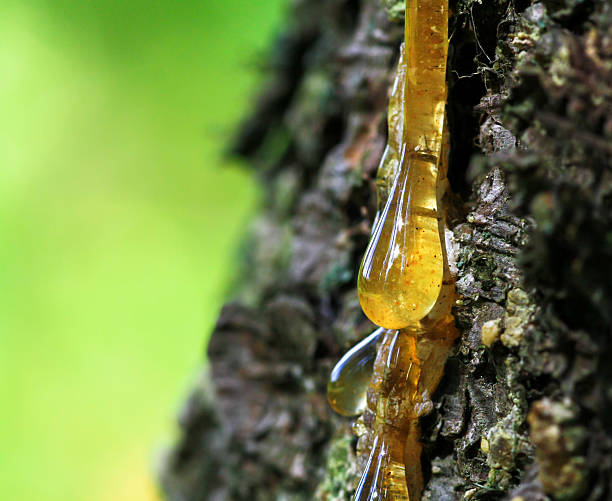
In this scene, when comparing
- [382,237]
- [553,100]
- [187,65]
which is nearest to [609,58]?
[553,100]

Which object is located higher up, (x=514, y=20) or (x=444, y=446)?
(x=514, y=20)

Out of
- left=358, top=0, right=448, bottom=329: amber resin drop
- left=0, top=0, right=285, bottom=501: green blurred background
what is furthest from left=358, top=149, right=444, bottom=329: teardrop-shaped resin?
left=0, top=0, right=285, bottom=501: green blurred background

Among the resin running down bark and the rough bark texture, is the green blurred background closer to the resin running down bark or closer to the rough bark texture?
the rough bark texture

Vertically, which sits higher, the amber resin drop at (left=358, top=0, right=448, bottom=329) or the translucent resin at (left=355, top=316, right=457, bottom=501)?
the amber resin drop at (left=358, top=0, right=448, bottom=329)

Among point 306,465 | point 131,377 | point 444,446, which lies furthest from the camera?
point 131,377

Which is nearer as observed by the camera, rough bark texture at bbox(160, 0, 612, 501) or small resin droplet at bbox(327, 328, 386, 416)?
rough bark texture at bbox(160, 0, 612, 501)

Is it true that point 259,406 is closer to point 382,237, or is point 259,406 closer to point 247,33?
point 382,237

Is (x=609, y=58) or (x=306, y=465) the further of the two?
(x=306, y=465)

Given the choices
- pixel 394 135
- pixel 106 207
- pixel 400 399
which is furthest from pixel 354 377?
pixel 106 207
